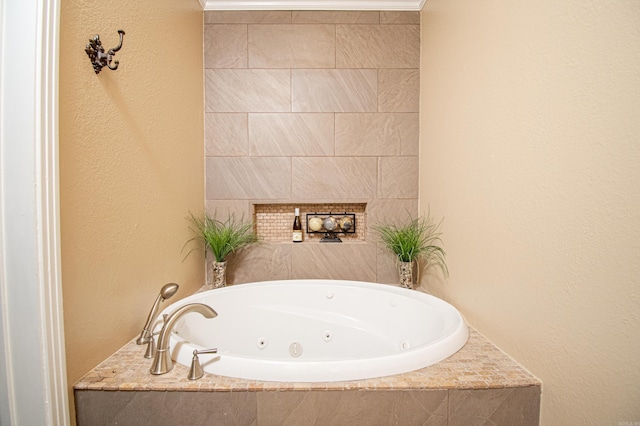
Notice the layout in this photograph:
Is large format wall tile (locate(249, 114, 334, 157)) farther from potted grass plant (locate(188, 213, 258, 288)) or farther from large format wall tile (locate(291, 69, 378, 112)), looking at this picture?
potted grass plant (locate(188, 213, 258, 288))

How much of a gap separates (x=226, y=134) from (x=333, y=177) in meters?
0.79

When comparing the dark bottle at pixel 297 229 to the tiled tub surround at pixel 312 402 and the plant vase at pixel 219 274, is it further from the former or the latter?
the tiled tub surround at pixel 312 402

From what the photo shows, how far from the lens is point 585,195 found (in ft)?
2.60

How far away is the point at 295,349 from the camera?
174 centimetres

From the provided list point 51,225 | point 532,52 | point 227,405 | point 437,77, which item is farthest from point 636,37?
point 51,225

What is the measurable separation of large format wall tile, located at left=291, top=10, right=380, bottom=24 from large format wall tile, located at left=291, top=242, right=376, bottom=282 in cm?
151

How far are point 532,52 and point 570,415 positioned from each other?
3.56ft

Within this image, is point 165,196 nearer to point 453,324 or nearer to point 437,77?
point 453,324

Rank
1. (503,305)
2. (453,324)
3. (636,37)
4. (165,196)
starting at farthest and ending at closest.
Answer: (165,196) < (453,324) < (503,305) < (636,37)

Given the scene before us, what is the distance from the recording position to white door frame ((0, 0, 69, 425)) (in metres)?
0.84

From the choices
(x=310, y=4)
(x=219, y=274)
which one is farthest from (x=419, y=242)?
(x=310, y=4)

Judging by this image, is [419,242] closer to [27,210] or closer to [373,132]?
[373,132]

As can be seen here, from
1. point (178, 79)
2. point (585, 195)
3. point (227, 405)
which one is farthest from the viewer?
point (178, 79)

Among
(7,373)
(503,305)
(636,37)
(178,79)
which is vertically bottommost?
(7,373)
